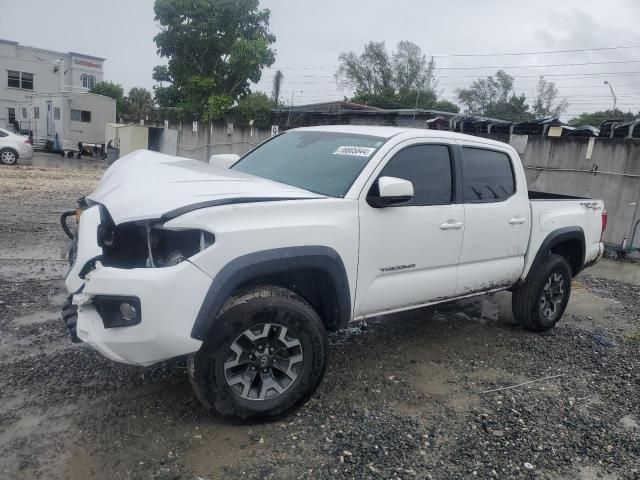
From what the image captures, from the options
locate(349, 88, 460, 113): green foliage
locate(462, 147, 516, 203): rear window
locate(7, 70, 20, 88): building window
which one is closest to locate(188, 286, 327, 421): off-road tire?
locate(462, 147, 516, 203): rear window

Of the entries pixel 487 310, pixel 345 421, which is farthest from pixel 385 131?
pixel 487 310

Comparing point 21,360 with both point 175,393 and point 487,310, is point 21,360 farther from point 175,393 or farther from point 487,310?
point 487,310

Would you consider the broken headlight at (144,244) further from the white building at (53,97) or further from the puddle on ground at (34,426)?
the white building at (53,97)

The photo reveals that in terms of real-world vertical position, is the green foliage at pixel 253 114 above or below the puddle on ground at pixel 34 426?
above

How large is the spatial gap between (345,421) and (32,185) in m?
12.6

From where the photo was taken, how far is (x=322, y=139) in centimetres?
425

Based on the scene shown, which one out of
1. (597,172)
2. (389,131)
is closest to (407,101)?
(597,172)

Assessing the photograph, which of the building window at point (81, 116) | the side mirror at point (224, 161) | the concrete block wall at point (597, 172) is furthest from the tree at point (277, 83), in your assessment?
Result: the side mirror at point (224, 161)

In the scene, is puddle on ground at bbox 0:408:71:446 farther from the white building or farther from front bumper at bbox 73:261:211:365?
the white building

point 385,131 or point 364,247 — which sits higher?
point 385,131

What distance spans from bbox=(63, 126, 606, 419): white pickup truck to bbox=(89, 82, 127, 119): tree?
46.6m

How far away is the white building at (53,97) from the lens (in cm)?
2731

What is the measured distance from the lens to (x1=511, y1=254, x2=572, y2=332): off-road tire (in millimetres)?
4969

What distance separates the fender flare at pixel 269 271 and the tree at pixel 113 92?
4731cm
